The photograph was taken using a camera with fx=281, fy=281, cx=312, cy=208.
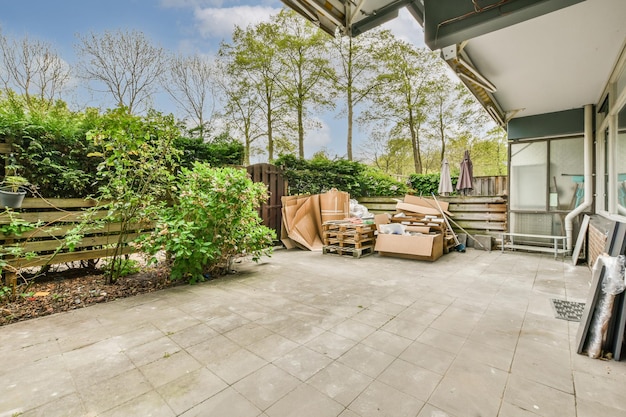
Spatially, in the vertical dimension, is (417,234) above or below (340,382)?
above

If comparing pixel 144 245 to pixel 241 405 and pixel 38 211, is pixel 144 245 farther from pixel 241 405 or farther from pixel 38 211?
pixel 241 405

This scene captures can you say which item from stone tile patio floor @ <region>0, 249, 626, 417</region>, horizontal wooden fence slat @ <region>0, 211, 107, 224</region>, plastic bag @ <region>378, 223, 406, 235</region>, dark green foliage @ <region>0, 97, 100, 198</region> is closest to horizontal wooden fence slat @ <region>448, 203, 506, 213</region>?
plastic bag @ <region>378, 223, 406, 235</region>

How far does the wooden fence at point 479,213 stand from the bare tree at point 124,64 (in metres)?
9.90

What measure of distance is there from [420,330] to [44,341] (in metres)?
2.96

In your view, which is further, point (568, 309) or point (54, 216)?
point (54, 216)

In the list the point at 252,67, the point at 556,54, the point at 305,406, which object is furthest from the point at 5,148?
the point at 252,67

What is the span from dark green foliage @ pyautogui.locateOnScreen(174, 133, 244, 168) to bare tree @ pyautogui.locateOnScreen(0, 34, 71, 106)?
21.6 ft

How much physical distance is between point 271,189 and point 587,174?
6157 millimetres

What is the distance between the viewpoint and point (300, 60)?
12211 millimetres

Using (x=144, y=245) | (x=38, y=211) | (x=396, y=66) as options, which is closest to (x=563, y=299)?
(x=144, y=245)

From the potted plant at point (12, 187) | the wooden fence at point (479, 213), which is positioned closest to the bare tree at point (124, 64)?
the potted plant at point (12, 187)

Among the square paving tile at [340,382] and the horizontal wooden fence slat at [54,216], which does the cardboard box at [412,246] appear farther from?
the horizontal wooden fence slat at [54,216]

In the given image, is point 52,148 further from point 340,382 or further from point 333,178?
point 333,178

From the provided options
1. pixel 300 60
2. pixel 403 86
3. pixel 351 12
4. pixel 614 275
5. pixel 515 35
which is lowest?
pixel 614 275
